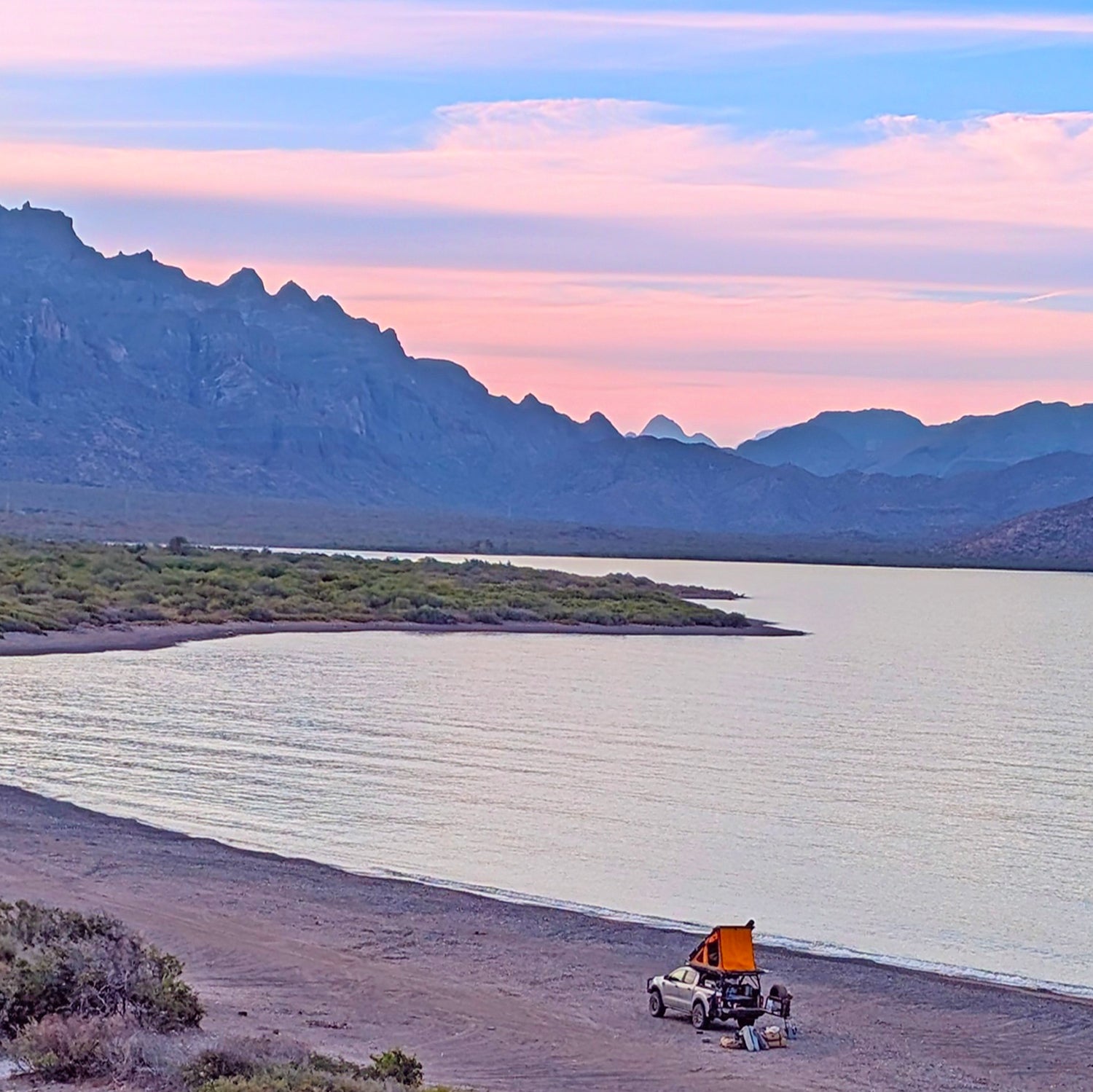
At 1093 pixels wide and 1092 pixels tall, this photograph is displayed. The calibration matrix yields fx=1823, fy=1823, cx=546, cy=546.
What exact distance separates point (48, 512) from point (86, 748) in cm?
14155

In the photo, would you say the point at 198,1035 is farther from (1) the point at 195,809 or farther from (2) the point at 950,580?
(2) the point at 950,580

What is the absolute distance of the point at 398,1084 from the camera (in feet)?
37.0

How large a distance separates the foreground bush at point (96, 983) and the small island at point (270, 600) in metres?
38.2

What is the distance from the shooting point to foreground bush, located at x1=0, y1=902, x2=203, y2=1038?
1250 cm

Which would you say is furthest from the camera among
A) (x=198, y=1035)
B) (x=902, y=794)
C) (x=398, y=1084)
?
(x=902, y=794)

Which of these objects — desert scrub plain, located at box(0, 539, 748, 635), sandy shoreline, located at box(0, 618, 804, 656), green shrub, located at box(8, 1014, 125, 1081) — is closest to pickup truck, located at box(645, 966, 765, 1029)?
green shrub, located at box(8, 1014, 125, 1081)

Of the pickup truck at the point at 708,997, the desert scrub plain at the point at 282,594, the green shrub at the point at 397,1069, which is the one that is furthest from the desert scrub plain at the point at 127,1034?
the desert scrub plain at the point at 282,594

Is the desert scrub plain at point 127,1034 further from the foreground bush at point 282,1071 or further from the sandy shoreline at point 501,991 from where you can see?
the sandy shoreline at point 501,991

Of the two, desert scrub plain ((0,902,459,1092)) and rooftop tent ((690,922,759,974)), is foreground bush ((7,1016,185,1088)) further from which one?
rooftop tent ((690,922,759,974))

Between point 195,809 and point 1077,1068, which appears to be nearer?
point 1077,1068

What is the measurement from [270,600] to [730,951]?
184ft

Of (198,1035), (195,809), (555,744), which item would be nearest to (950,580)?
(555,744)

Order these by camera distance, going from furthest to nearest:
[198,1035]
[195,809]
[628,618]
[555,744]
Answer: [628,618] → [555,744] → [195,809] → [198,1035]

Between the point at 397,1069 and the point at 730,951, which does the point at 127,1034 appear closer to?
the point at 397,1069
